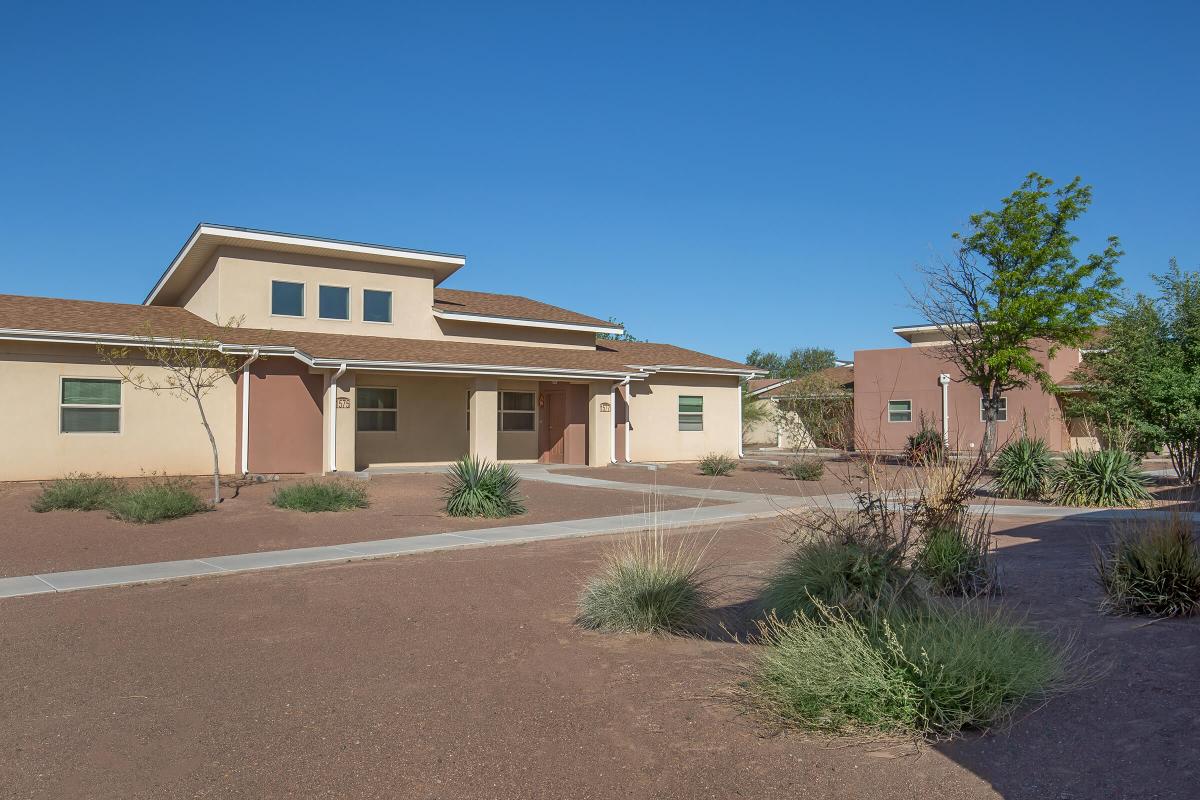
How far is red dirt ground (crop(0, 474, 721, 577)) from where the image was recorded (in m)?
12.4

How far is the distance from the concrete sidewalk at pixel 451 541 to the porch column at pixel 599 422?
6.93 metres

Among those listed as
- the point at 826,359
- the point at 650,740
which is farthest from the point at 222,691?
the point at 826,359

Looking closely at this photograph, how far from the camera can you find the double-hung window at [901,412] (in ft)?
130

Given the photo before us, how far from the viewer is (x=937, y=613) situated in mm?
6621

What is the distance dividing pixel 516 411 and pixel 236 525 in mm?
14016

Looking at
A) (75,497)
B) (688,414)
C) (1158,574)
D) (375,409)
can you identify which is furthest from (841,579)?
(688,414)

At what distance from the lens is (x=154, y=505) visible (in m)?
14.9

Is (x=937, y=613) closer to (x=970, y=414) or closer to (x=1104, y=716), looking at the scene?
(x=1104, y=716)

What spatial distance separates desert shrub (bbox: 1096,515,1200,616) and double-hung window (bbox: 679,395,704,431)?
2335cm

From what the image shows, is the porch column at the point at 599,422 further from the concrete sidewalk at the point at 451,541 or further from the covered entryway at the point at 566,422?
the concrete sidewalk at the point at 451,541

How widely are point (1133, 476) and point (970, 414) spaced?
826 inches

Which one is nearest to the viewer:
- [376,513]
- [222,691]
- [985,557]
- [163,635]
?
[222,691]

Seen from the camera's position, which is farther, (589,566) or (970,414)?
(970,414)

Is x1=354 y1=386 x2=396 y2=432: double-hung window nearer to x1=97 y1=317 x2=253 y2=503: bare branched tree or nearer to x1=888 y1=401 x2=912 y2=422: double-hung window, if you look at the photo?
x1=97 y1=317 x2=253 y2=503: bare branched tree
